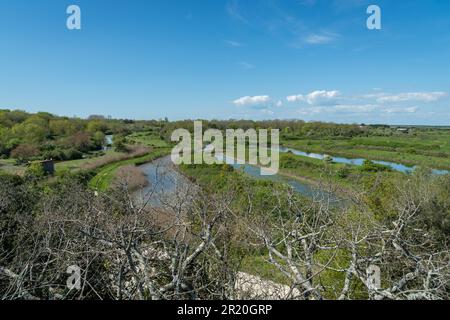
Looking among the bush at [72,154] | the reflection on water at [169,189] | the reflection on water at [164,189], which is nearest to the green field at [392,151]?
the reflection on water at [169,189]

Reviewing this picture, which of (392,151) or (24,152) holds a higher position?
(24,152)

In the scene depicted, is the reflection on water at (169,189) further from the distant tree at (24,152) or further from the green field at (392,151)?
the green field at (392,151)

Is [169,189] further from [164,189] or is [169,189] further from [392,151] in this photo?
[392,151]

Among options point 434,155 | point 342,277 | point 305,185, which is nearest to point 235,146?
point 305,185

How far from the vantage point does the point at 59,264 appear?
5008 millimetres

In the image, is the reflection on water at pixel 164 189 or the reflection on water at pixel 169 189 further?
the reflection on water at pixel 169 189

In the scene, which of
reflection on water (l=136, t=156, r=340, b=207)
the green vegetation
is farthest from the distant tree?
reflection on water (l=136, t=156, r=340, b=207)

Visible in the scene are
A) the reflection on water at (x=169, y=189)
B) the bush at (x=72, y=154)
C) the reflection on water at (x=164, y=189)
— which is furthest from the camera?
the bush at (x=72, y=154)

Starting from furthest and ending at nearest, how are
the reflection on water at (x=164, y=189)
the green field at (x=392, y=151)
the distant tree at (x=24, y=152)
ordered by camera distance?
1. the green field at (x=392, y=151)
2. the distant tree at (x=24, y=152)
3. the reflection on water at (x=164, y=189)

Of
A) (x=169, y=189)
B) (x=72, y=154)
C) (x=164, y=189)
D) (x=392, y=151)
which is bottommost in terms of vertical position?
(x=392, y=151)

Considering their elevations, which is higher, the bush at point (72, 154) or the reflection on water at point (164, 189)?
the reflection on water at point (164, 189)

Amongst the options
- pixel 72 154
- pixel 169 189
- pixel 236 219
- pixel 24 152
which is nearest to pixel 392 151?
pixel 72 154
